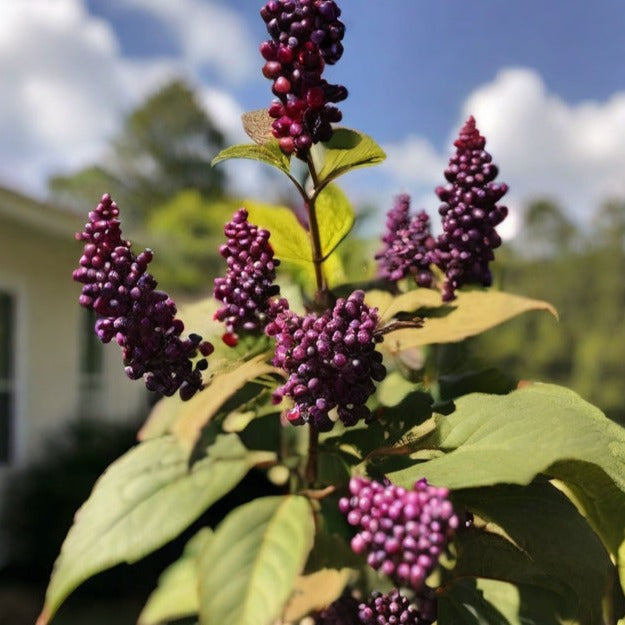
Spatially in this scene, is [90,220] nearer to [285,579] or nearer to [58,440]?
[285,579]

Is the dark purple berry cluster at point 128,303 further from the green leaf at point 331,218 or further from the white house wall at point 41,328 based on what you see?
the white house wall at point 41,328

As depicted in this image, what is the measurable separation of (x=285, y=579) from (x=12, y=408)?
28.8 feet

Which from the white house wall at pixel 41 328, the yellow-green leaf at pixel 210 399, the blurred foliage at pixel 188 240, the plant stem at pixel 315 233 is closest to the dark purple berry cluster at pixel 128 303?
the yellow-green leaf at pixel 210 399

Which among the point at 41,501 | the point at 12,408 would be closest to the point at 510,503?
the point at 41,501

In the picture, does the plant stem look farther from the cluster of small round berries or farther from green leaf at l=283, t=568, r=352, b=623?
green leaf at l=283, t=568, r=352, b=623

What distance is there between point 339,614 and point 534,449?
27cm

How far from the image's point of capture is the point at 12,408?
8680 mm

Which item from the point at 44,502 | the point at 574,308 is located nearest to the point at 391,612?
the point at 44,502

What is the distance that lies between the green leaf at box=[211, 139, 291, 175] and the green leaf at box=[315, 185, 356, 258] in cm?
14

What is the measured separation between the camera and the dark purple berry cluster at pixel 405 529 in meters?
0.50

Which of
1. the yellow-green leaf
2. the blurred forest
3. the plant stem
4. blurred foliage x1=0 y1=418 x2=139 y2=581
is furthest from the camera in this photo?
the blurred forest

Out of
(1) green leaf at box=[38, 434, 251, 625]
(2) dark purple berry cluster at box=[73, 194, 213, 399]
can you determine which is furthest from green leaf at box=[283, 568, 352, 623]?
(2) dark purple berry cluster at box=[73, 194, 213, 399]

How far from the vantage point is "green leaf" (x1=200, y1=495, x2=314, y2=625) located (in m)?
0.60

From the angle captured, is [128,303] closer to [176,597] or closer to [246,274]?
Result: [246,274]
